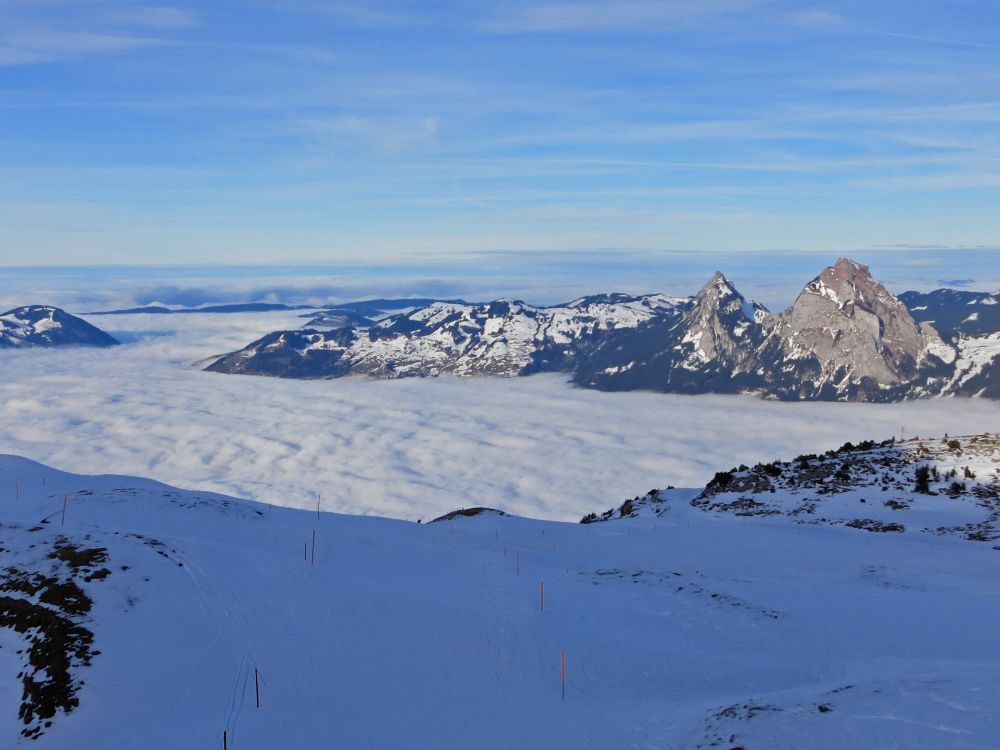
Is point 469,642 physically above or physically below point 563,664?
below

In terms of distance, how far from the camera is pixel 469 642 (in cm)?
2205

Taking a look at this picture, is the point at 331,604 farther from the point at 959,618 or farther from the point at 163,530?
the point at 959,618

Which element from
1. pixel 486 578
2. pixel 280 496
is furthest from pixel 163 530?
pixel 280 496

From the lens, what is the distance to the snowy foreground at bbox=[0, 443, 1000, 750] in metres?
16.3

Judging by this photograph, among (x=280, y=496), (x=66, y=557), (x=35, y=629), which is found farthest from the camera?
(x=280, y=496)

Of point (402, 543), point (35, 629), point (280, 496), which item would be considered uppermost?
point (35, 629)

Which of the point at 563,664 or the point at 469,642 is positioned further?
the point at 469,642

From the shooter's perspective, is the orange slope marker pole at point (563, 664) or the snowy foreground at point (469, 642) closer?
the snowy foreground at point (469, 642)

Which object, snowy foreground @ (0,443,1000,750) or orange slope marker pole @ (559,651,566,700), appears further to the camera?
orange slope marker pole @ (559,651,566,700)

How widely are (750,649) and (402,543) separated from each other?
18.7 meters

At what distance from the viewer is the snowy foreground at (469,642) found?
16.3m

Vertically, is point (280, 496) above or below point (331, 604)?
below

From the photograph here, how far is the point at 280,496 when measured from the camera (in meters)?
183

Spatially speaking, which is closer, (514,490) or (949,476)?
(949,476)
